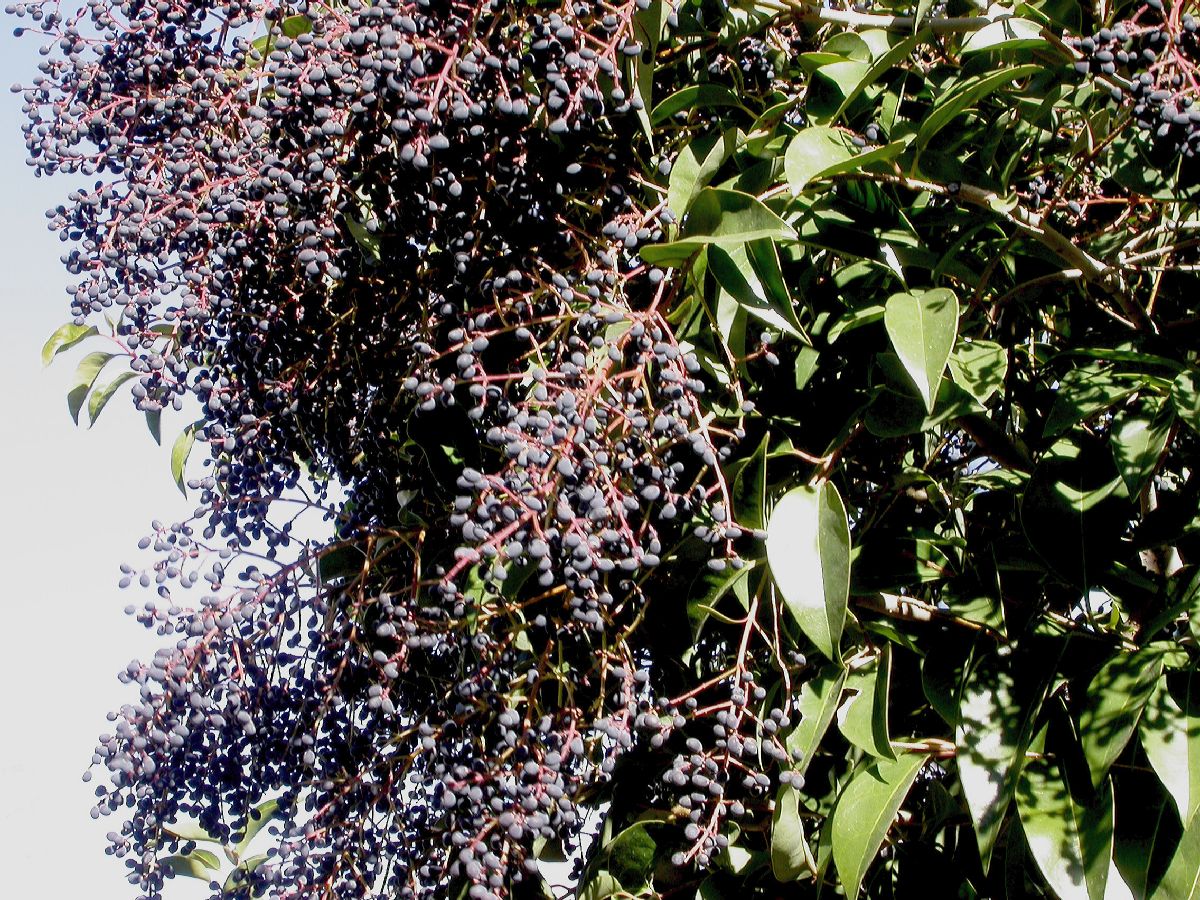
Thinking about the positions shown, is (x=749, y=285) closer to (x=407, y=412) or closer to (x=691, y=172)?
(x=691, y=172)

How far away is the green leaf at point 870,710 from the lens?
2.74ft

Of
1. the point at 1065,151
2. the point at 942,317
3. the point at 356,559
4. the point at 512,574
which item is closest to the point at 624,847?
the point at 512,574

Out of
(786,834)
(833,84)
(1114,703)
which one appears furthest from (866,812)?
(833,84)

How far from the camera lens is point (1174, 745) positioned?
2.69ft

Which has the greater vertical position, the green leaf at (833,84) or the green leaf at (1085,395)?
the green leaf at (833,84)

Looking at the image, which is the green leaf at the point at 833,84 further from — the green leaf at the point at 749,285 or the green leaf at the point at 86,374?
the green leaf at the point at 86,374

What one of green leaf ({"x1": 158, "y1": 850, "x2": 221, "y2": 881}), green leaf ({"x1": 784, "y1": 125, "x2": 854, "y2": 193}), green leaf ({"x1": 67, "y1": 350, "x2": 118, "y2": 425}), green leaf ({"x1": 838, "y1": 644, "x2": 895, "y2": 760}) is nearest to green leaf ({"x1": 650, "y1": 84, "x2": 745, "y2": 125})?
green leaf ({"x1": 784, "y1": 125, "x2": 854, "y2": 193})

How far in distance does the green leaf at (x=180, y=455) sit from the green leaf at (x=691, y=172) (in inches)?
28.8

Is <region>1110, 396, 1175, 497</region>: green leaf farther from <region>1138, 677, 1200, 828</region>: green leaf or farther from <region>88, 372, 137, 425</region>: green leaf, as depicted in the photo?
<region>88, 372, 137, 425</region>: green leaf

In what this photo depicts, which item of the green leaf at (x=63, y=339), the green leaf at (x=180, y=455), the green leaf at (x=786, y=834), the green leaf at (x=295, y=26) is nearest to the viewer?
the green leaf at (x=786, y=834)

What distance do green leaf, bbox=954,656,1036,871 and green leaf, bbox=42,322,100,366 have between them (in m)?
0.95

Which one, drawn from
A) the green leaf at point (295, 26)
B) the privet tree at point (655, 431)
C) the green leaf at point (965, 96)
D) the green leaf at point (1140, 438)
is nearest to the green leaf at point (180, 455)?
the privet tree at point (655, 431)

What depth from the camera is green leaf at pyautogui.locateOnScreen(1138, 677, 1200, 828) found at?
79cm

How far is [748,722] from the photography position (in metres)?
0.94
